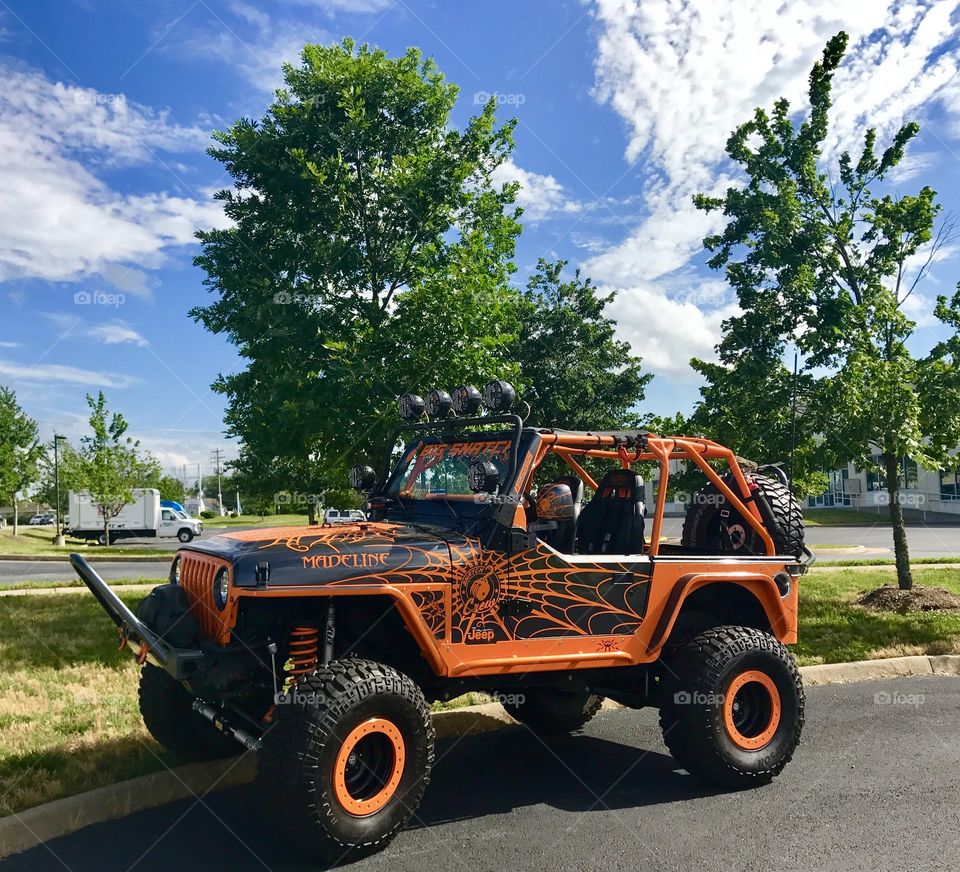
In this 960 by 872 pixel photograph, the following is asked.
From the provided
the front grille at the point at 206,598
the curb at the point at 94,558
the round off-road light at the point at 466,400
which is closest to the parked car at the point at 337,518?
the round off-road light at the point at 466,400

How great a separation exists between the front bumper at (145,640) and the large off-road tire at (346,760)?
1.64 ft

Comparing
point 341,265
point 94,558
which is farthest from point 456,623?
point 94,558

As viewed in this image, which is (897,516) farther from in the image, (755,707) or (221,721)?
(221,721)

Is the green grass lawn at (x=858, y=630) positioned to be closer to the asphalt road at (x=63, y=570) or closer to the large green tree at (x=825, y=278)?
the large green tree at (x=825, y=278)

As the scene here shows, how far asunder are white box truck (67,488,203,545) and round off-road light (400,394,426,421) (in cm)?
3476

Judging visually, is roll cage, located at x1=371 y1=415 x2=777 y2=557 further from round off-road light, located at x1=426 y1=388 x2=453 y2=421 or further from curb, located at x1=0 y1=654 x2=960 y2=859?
curb, located at x1=0 y1=654 x2=960 y2=859

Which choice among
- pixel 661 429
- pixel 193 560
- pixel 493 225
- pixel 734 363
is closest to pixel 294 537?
pixel 193 560

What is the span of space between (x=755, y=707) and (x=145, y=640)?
3713 millimetres

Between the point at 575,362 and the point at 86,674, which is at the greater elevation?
the point at 575,362

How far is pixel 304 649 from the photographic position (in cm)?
439

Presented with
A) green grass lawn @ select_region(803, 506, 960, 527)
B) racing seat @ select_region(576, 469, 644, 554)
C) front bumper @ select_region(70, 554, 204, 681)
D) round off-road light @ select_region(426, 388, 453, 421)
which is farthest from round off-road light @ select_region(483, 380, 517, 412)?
green grass lawn @ select_region(803, 506, 960, 527)

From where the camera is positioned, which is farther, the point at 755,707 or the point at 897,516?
the point at 897,516

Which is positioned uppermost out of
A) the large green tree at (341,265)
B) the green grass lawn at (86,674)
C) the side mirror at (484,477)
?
the large green tree at (341,265)

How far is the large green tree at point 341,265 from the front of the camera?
9391 millimetres
